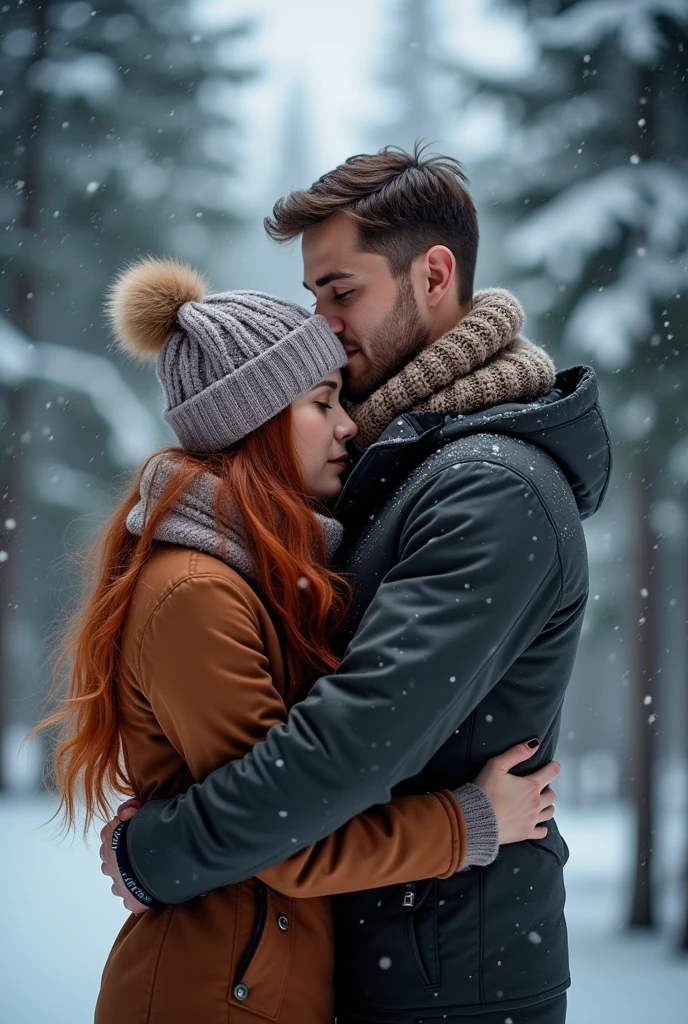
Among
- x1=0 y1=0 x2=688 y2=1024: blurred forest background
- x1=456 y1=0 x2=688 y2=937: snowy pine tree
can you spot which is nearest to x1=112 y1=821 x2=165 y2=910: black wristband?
x1=0 y1=0 x2=688 y2=1024: blurred forest background

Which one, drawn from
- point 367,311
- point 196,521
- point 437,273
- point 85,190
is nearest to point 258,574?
point 196,521

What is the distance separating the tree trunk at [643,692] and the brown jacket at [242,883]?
5.15 metres

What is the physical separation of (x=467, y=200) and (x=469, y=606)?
3.96ft

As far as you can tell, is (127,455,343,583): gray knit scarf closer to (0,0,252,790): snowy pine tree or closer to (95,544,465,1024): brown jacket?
(95,544,465,1024): brown jacket

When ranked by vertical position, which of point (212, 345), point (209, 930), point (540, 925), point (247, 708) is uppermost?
point (212, 345)

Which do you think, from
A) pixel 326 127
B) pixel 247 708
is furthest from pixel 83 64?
pixel 247 708

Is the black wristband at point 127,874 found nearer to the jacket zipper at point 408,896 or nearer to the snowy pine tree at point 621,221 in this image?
the jacket zipper at point 408,896

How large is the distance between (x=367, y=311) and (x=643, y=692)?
502 centimetres

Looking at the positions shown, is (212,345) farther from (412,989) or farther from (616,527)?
(616,527)

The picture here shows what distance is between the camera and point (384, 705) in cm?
150

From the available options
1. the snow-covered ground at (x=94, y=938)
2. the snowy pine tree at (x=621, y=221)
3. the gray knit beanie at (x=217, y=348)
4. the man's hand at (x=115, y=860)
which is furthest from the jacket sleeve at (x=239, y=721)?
the snowy pine tree at (x=621, y=221)

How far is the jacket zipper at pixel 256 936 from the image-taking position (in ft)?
5.29

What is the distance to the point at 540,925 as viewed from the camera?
178cm

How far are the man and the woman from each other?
0.07 meters
